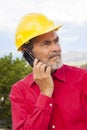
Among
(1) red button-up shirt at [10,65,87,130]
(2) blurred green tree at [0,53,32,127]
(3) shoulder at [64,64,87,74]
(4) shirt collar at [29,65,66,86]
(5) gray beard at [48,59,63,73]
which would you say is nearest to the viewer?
(1) red button-up shirt at [10,65,87,130]

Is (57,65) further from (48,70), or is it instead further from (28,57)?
(28,57)

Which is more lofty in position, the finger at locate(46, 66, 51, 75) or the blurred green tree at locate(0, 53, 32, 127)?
the finger at locate(46, 66, 51, 75)

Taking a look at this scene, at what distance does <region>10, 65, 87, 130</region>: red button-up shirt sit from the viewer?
16.7 feet

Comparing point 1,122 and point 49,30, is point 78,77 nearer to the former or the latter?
point 49,30

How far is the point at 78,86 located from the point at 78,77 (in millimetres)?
127

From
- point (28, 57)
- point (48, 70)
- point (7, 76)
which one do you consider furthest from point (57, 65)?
point (7, 76)

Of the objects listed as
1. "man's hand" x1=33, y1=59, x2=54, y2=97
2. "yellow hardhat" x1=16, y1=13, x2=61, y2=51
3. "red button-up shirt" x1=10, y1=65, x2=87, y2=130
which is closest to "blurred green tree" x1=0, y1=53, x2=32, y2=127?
"yellow hardhat" x1=16, y1=13, x2=61, y2=51

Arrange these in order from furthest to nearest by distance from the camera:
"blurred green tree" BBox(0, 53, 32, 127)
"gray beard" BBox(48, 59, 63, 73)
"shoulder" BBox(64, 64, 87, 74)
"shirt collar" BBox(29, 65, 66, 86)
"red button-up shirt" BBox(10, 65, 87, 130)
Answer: "blurred green tree" BBox(0, 53, 32, 127), "shoulder" BBox(64, 64, 87, 74), "shirt collar" BBox(29, 65, 66, 86), "gray beard" BBox(48, 59, 63, 73), "red button-up shirt" BBox(10, 65, 87, 130)

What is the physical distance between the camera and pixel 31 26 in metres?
5.53

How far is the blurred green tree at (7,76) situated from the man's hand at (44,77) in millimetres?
35119

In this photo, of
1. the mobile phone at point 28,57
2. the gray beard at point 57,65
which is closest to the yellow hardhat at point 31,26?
the mobile phone at point 28,57

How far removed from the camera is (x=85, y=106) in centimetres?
524

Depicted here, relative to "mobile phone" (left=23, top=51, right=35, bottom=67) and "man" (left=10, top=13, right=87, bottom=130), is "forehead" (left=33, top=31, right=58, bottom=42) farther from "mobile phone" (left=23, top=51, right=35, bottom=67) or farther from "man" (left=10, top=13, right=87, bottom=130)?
"mobile phone" (left=23, top=51, right=35, bottom=67)

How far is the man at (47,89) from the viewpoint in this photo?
5.12 meters
